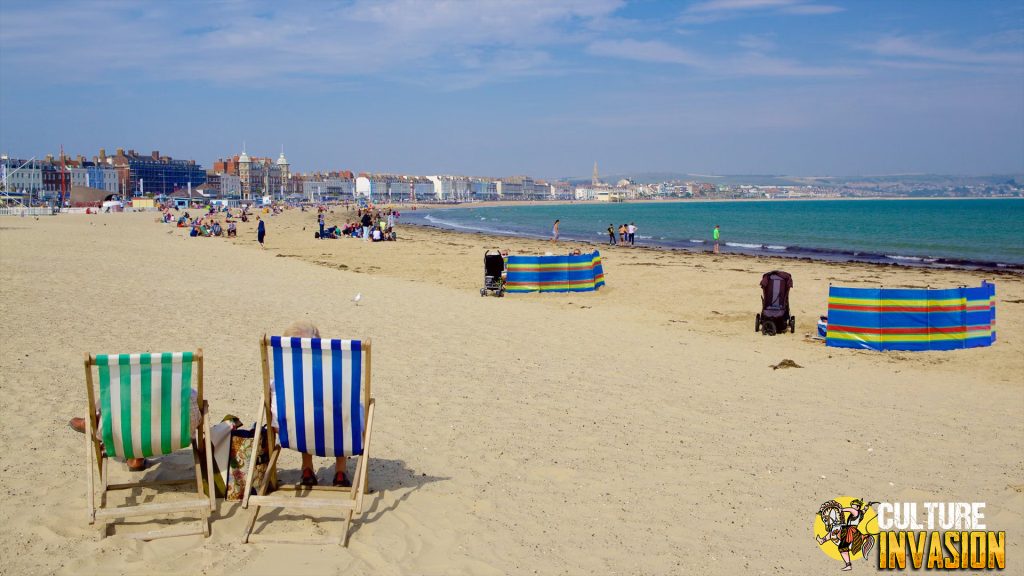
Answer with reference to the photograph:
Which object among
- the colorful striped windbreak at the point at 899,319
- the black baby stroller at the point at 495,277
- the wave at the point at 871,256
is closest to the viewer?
the colorful striped windbreak at the point at 899,319

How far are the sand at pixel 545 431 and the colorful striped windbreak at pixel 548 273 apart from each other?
1.65m

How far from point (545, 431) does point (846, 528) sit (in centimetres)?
229

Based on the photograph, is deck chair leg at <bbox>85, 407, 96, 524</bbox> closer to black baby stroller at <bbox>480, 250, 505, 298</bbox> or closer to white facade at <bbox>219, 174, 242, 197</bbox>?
black baby stroller at <bbox>480, 250, 505, 298</bbox>

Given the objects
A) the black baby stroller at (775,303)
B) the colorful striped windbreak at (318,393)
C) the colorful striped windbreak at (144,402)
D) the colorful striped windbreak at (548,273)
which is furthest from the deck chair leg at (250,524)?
the colorful striped windbreak at (548,273)

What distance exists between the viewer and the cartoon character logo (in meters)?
4.21

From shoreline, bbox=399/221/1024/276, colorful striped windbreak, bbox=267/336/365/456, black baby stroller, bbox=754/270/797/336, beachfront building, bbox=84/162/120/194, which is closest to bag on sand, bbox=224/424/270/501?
colorful striped windbreak, bbox=267/336/365/456

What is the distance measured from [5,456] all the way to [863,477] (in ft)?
18.5

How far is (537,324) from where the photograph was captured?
11086mm

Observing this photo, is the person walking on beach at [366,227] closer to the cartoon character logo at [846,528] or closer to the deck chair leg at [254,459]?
the deck chair leg at [254,459]

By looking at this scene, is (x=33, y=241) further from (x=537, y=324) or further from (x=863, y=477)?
(x=863, y=477)

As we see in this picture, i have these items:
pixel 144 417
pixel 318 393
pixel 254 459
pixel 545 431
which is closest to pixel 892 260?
pixel 545 431

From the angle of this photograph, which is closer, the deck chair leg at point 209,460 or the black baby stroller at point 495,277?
the deck chair leg at point 209,460

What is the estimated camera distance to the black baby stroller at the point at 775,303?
436 inches

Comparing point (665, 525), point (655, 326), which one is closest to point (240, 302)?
point (655, 326)
